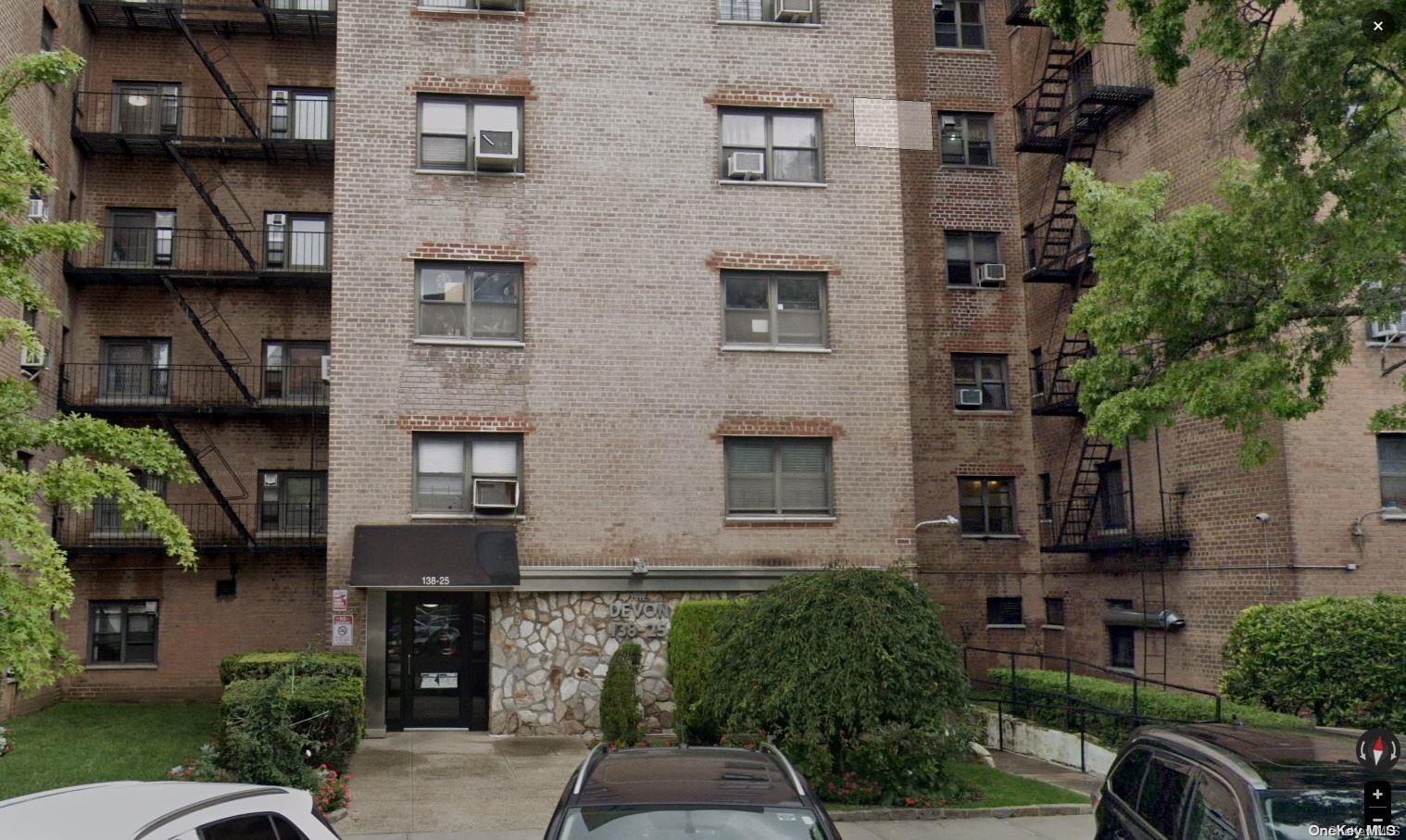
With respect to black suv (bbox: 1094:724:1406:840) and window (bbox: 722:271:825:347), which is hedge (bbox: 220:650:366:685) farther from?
black suv (bbox: 1094:724:1406:840)

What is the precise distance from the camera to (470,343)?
20688 millimetres

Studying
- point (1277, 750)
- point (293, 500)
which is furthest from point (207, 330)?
point (1277, 750)

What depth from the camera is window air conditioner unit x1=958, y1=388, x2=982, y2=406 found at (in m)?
28.8

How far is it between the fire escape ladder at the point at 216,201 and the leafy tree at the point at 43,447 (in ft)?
40.6

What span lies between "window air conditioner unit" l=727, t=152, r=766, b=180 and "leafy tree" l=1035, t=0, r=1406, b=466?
6338 mm

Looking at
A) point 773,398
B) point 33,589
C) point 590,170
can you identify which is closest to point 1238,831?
point 33,589

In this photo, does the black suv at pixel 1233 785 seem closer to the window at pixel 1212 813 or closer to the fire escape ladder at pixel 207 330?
the window at pixel 1212 813

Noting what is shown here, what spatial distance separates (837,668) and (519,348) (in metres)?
8.87

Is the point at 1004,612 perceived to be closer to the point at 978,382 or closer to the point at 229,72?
the point at 978,382

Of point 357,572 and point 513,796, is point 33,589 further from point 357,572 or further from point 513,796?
point 357,572

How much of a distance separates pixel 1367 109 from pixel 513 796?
12780 mm

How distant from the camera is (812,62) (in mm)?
22516

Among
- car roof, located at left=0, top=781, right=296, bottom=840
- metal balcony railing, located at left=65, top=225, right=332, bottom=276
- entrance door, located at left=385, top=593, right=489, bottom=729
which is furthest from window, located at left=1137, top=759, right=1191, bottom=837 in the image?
metal balcony railing, located at left=65, top=225, right=332, bottom=276

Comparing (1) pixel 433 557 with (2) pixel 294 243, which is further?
(2) pixel 294 243
